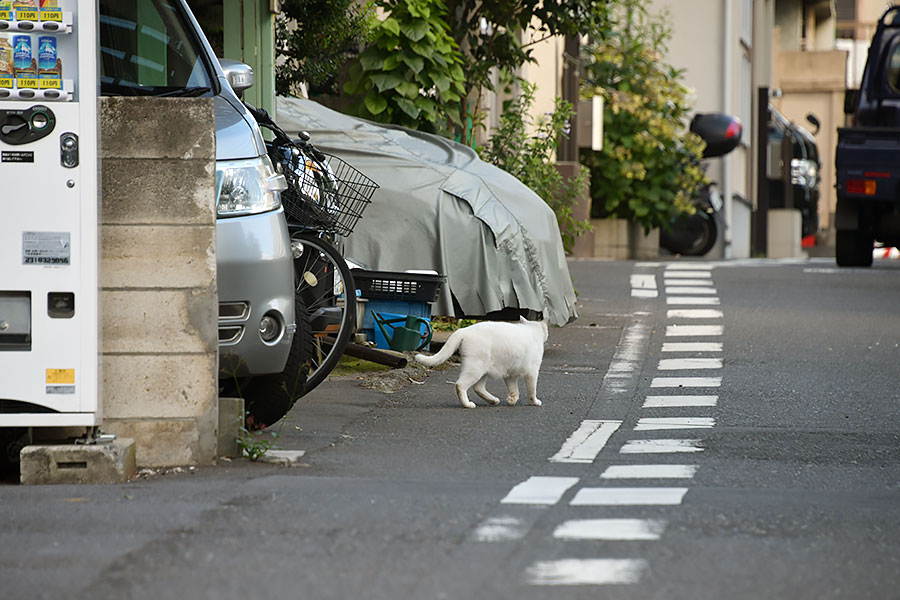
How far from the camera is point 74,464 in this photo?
6.40 m

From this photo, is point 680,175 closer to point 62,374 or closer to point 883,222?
point 883,222

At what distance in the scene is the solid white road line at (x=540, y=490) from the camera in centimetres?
586

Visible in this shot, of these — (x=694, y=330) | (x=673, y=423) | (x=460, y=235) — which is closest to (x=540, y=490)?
(x=673, y=423)

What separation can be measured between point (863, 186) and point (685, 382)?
11.2 m

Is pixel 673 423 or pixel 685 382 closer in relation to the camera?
pixel 673 423

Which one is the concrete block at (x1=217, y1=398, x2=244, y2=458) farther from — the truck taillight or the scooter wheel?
the scooter wheel

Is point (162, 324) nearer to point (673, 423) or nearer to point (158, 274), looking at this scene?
point (158, 274)

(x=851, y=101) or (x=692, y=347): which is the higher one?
(x=851, y=101)

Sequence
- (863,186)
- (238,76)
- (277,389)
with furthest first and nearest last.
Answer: (863,186)
(238,76)
(277,389)

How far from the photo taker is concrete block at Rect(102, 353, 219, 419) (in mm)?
6727

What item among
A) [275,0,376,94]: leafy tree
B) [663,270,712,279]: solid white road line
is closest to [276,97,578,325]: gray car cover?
[275,0,376,94]: leafy tree

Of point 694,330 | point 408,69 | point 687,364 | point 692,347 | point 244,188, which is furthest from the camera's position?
point 408,69

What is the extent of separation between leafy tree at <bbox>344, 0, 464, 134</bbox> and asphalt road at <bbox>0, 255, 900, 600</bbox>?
4275 millimetres

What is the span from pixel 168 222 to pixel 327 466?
1236mm
